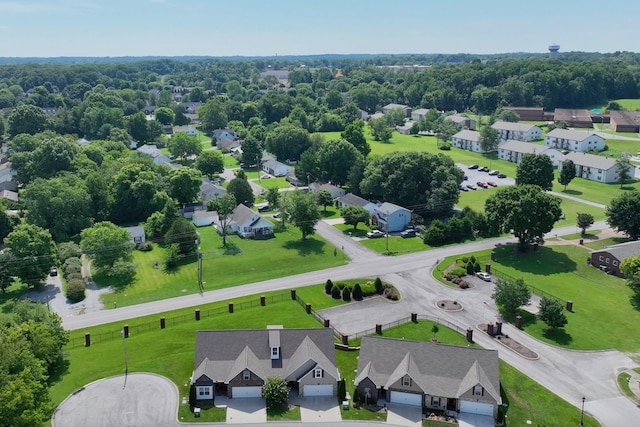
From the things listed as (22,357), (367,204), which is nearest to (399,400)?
(22,357)

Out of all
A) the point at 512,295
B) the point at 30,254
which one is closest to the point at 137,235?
the point at 30,254

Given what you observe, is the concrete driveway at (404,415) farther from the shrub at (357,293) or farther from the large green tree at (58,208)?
the large green tree at (58,208)

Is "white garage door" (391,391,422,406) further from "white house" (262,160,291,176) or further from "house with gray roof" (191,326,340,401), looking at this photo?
"white house" (262,160,291,176)

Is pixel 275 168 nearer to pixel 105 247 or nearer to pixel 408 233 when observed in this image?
pixel 408 233

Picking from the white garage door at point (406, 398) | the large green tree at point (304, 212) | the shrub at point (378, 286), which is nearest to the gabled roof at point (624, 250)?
the shrub at point (378, 286)

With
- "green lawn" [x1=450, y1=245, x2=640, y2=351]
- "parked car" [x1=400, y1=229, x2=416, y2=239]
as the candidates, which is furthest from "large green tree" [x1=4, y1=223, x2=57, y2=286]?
"green lawn" [x1=450, y1=245, x2=640, y2=351]

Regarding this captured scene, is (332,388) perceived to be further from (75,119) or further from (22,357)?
(75,119)
